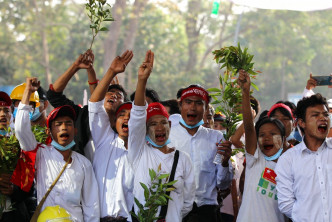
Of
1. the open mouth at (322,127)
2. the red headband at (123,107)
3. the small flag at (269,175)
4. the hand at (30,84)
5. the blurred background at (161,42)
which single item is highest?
the blurred background at (161,42)

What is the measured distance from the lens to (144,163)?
532 cm

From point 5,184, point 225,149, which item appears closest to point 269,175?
point 225,149

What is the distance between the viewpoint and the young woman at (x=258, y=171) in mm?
5309

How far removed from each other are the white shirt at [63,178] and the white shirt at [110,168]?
0.52ft

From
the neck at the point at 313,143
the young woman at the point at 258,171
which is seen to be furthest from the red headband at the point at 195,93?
the neck at the point at 313,143

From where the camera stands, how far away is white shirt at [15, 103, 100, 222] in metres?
5.08

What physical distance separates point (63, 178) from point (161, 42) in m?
28.6

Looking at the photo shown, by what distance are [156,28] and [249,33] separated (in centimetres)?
824

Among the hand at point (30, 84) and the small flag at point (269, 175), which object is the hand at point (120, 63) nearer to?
the hand at point (30, 84)

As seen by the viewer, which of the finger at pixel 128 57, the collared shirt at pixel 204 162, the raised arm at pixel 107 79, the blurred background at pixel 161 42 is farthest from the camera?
the blurred background at pixel 161 42

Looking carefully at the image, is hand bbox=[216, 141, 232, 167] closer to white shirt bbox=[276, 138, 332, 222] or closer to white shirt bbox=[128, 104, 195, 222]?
white shirt bbox=[128, 104, 195, 222]

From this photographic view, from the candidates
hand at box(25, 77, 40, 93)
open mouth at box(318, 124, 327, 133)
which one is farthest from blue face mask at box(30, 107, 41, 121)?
open mouth at box(318, 124, 327, 133)

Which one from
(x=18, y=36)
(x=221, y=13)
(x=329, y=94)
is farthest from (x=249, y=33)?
(x=18, y=36)

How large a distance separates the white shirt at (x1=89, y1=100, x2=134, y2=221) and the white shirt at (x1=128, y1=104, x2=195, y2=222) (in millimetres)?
265
